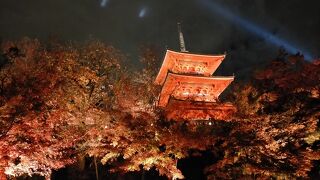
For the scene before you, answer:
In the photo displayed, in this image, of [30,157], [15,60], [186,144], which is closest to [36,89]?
[30,157]

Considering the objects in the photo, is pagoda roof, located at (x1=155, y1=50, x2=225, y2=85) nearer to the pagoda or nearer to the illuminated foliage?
the pagoda

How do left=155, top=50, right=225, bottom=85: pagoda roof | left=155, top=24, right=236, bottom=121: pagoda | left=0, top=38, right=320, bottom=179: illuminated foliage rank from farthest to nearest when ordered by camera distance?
left=155, top=50, right=225, bottom=85: pagoda roof, left=155, top=24, right=236, bottom=121: pagoda, left=0, top=38, right=320, bottom=179: illuminated foliage

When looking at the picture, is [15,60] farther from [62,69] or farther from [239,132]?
[239,132]

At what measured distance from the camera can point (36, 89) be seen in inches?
614

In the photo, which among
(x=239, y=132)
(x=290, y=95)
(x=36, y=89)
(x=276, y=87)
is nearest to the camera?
(x=36, y=89)

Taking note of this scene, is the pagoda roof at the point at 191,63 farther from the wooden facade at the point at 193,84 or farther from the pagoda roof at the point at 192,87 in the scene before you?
the pagoda roof at the point at 192,87

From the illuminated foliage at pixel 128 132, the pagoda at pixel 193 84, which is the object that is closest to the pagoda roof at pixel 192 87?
the pagoda at pixel 193 84

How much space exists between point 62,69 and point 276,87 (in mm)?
14168

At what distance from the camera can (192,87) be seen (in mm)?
29078

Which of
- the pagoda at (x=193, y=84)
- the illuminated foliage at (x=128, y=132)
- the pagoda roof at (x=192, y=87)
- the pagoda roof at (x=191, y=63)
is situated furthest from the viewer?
the pagoda roof at (x=191, y=63)

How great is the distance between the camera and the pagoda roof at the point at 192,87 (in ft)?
93.5

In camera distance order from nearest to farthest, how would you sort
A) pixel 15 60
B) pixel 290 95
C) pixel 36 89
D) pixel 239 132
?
pixel 36 89
pixel 239 132
pixel 15 60
pixel 290 95

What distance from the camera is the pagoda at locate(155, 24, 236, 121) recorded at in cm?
2627

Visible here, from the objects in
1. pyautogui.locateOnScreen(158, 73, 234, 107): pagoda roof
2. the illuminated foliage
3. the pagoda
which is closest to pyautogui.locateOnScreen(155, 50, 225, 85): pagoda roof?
the pagoda
